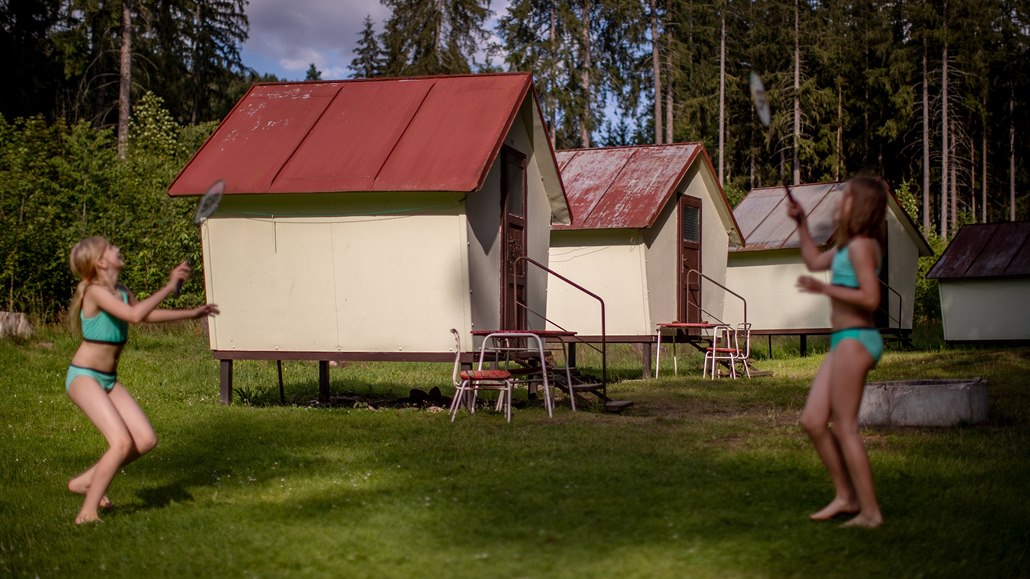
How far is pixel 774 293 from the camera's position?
2464 cm

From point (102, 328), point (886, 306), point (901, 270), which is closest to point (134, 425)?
point (102, 328)

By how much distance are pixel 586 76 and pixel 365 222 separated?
88.0 feet

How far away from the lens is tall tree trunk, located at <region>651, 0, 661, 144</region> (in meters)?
39.3

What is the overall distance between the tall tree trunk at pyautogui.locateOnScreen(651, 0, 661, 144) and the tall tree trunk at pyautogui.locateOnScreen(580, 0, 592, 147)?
2.64 meters

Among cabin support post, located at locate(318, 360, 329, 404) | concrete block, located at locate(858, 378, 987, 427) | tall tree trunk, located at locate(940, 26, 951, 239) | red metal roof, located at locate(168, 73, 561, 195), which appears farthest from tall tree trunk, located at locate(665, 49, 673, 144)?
concrete block, located at locate(858, 378, 987, 427)

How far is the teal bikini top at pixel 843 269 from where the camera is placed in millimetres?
5832

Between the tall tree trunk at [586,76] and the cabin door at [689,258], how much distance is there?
17.8 m

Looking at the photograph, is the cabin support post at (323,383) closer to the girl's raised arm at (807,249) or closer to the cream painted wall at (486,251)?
the cream painted wall at (486,251)

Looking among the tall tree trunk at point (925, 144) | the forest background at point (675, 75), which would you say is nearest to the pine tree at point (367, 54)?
the forest background at point (675, 75)

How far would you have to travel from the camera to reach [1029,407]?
40.4 feet

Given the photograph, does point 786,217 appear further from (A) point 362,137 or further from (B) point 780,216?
(A) point 362,137

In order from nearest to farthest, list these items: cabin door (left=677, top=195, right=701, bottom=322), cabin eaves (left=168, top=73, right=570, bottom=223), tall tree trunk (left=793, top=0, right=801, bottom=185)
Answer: cabin eaves (left=168, top=73, right=570, bottom=223), cabin door (left=677, top=195, right=701, bottom=322), tall tree trunk (left=793, top=0, right=801, bottom=185)

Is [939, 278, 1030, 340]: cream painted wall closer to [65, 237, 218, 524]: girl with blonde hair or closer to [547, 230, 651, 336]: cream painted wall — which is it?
[547, 230, 651, 336]: cream painted wall

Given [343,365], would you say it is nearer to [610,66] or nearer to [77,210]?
[77,210]
